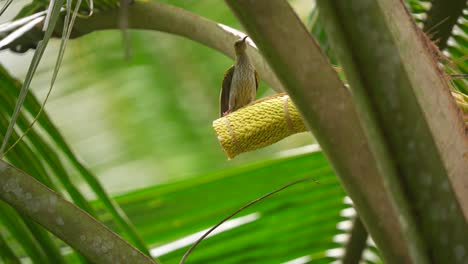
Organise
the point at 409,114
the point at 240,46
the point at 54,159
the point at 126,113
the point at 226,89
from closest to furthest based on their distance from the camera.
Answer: the point at 409,114
the point at 54,159
the point at 240,46
the point at 226,89
the point at 126,113

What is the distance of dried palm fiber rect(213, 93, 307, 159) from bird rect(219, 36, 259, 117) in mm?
124

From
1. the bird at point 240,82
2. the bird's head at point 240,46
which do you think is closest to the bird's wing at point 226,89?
the bird at point 240,82

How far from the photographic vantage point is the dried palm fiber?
819 millimetres

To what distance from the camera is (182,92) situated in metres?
1.81

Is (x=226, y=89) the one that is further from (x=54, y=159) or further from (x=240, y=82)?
(x=54, y=159)

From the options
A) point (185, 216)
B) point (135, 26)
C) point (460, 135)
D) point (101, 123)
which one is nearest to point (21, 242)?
point (135, 26)

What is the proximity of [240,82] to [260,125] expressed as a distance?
0.72 ft

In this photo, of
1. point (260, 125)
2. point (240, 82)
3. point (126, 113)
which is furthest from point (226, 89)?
point (126, 113)

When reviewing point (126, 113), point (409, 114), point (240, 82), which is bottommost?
point (409, 114)

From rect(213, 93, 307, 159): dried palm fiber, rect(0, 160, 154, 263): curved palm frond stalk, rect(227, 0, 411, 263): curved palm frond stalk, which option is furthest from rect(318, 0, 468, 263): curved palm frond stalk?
rect(213, 93, 307, 159): dried palm fiber

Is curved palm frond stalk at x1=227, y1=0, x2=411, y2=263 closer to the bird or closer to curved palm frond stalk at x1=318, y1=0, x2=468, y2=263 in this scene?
curved palm frond stalk at x1=318, y1=0, x2=468, y2=263

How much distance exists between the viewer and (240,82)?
1.04m

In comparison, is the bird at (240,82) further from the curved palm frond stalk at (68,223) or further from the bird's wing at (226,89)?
the curved palm frond stalk at (68,223)

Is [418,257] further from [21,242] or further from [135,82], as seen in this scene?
[135,82]
